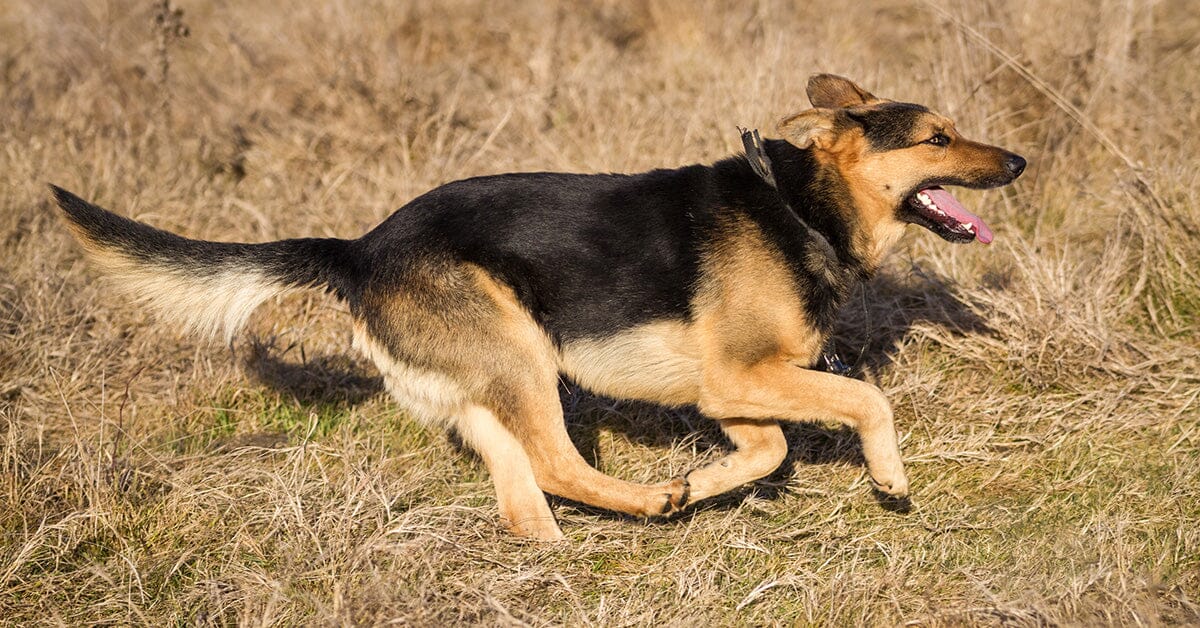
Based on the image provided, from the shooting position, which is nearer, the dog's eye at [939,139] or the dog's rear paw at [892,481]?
the dog's rear paw at [892,481]

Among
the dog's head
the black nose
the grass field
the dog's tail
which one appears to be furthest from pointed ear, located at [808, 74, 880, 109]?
the dog's tail

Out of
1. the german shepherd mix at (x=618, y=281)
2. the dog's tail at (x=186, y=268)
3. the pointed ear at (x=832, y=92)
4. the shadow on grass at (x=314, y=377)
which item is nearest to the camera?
the dog's tail at (x=186, y=268)

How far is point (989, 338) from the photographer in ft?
17.2

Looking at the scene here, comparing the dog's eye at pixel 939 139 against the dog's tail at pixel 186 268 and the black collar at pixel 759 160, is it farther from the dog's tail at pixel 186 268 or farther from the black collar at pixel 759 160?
the dog's tail at pixel 186 268

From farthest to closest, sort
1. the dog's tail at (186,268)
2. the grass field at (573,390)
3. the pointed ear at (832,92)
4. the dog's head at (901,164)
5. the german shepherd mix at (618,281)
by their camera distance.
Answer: the pointed ear at (832,92) → the dog's head at (901,164) → the german shepherd mix at (618,281) → the dog's tail at (186,268) → the grass field at (573,390)

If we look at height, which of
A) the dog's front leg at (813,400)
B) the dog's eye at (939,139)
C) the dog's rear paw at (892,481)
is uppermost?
the dog's eye at (939,139)

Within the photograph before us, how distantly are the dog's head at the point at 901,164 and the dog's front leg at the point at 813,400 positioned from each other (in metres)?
A: 0.64

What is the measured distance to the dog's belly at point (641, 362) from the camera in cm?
423

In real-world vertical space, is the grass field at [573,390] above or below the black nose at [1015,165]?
below

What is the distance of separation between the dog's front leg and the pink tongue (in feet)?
2.60

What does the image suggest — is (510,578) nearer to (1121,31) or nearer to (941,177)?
(941,177)

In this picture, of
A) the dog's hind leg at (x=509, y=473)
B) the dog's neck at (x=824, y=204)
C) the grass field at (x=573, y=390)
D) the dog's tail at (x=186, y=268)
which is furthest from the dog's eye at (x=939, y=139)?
the dog's tail at (x=186, y=268)

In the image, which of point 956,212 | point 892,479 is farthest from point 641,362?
point 956,212

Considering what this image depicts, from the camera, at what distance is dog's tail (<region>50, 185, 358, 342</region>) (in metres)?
4.07
